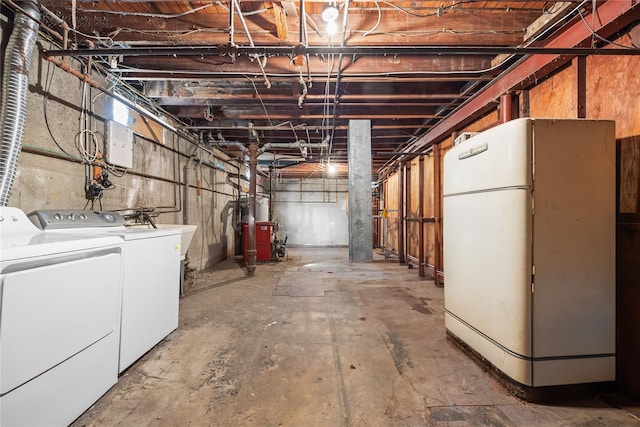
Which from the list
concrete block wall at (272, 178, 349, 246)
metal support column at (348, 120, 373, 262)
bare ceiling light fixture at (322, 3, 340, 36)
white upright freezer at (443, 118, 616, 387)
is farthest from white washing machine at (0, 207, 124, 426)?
concrete block wall at (272, 178, 349, 246)

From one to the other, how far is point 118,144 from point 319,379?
127 inches

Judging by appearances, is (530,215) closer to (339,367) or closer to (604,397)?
(604,397)

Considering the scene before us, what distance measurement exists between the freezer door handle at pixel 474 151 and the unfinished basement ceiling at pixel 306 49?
0.62 metres

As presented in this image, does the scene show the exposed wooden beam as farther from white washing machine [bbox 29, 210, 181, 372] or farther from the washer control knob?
the washer control knob

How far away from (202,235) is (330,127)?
326cm

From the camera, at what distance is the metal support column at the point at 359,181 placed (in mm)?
4305

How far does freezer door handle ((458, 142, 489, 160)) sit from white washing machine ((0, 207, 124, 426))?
2523 mm

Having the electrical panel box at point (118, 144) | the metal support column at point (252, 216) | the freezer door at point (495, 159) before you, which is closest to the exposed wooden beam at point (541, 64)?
the freezer door at point (495, 159)

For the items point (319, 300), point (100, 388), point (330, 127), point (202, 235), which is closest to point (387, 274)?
point (319, 300)

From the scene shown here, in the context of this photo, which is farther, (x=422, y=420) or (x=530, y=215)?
(x=530, y=215)

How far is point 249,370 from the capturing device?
179 centimetres

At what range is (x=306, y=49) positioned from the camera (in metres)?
1.74

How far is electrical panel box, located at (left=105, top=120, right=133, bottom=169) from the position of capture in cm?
274

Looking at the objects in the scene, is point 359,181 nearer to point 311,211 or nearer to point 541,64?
point 541,64
